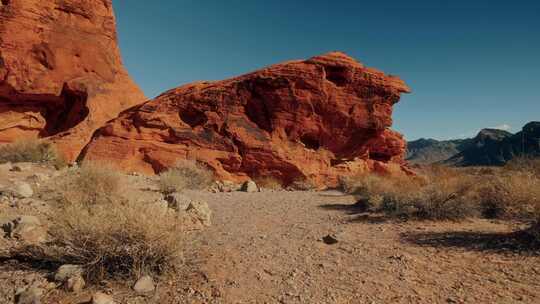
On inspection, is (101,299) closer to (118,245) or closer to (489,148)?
(118,245)

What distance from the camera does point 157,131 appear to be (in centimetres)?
1459

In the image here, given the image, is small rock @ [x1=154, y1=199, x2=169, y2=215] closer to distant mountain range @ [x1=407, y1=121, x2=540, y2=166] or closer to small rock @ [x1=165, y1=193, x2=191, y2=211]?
small rock @ [x1=165, y1=193, x2=191, y2=211]

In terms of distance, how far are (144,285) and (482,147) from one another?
9157 cm

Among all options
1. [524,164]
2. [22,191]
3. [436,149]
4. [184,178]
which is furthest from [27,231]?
[436,149]

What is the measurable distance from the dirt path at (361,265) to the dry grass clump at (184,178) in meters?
3.88

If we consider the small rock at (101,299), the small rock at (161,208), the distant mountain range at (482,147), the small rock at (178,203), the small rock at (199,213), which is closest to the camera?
the small rock at (101,299)

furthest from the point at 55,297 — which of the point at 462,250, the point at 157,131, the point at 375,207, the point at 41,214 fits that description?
the point at 157,131

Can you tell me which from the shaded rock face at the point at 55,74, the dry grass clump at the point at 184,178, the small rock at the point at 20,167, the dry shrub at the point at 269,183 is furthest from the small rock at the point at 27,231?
the shaded rock face at the point at 55,74

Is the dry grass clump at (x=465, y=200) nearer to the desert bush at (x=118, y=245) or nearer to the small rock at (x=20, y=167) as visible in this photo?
the desert bush at (x=118, y=245)

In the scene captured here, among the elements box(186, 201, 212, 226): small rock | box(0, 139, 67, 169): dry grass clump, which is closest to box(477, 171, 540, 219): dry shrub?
box(186, 201, 212, 226): small rock

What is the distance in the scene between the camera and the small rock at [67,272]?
2666mm

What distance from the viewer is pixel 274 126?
1544cm

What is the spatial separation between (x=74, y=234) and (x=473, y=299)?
3.89 m

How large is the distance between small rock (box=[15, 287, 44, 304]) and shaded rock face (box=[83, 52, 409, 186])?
11521mm
